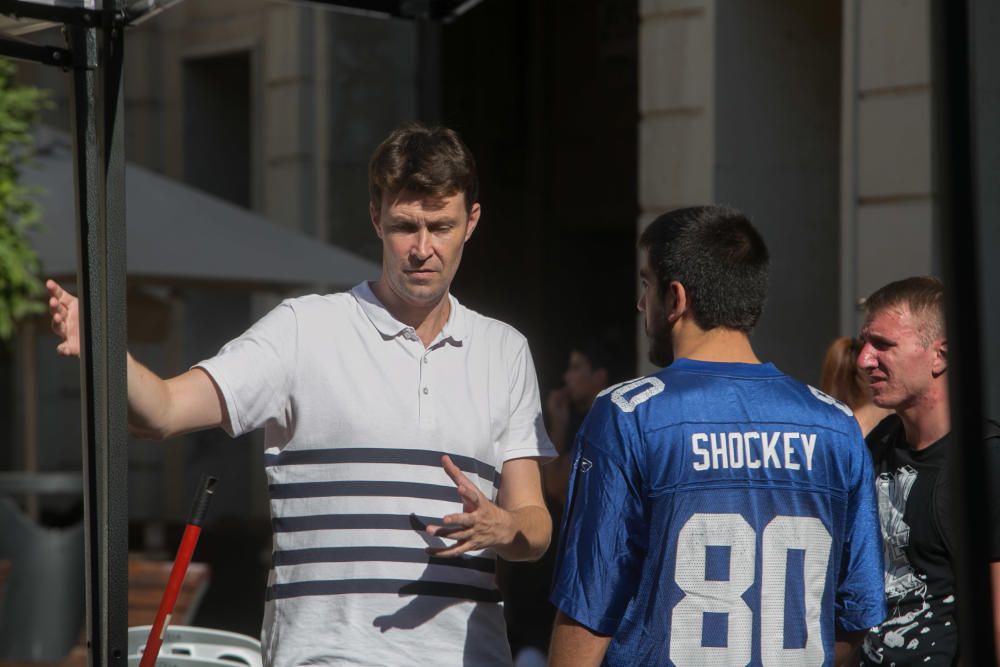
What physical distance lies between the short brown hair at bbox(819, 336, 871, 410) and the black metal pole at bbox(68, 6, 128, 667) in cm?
242

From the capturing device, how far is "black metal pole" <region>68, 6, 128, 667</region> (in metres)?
2.52

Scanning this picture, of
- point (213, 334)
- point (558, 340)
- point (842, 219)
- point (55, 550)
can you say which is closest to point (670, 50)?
point (842, 219)

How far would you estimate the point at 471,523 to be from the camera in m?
2.50

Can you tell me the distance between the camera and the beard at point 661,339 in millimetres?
2643

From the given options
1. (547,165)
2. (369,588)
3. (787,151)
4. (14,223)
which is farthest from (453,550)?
(547,165)

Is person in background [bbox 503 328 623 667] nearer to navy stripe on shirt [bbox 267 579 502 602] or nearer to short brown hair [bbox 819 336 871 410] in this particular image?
short brown hair [bbox 819 336 871 410]

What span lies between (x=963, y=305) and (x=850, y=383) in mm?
2723

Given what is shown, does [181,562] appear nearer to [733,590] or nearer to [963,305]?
[733,590]

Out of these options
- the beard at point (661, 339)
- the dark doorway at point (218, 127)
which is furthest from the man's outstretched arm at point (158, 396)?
the dark doorway at point (218, 127)

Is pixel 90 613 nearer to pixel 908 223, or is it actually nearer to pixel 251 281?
Answer: pixel 908 223

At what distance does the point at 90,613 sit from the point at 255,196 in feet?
33.4

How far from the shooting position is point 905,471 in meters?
3.29

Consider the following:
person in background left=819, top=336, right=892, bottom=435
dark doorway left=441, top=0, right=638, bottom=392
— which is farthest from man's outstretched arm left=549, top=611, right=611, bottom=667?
dark doorway left=441, top=0, right=638, bottom=392

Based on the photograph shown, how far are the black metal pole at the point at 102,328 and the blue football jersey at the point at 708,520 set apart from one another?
827mm
